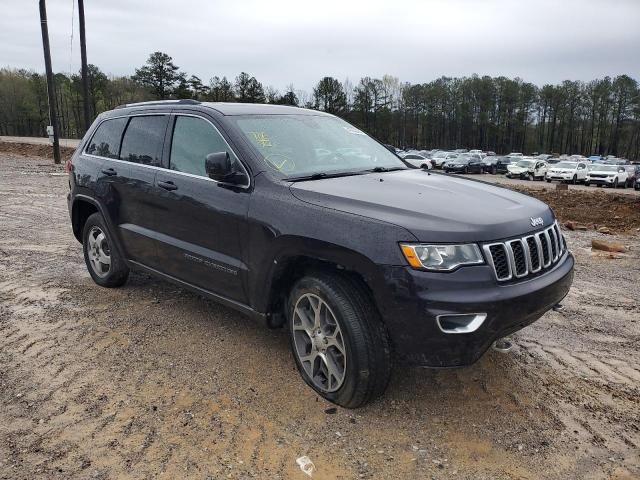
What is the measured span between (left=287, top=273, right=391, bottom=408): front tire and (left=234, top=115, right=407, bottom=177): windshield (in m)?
0.89

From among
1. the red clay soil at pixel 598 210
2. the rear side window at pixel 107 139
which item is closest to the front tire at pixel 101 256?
the rear side window at pixel 107 139

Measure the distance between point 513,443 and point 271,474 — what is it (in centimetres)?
136

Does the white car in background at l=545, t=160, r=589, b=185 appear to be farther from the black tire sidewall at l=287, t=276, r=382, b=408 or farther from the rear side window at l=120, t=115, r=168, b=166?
the black tire sidewall at l=287, t=276, r=382, b=408

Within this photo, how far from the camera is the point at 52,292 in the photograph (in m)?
5.38

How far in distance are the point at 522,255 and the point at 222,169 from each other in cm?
195

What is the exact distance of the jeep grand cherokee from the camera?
2.77 m

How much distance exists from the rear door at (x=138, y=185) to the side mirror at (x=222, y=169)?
99 centimetres

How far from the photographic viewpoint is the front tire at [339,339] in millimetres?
2961

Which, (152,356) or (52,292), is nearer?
(152,356)

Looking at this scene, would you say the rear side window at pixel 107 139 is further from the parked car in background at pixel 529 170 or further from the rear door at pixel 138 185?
the parked car in background at pixel 529 170

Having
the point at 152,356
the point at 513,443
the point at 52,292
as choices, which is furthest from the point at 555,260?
the point at 52,292

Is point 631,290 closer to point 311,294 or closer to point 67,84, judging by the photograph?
point 311,294

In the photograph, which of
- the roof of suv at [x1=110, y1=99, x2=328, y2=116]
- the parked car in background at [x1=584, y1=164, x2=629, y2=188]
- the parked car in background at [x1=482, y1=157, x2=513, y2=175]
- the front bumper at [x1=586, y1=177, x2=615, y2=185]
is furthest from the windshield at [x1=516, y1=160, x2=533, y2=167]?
the roof of suv at [x1=110, y1=99, x2=328, y2=116]

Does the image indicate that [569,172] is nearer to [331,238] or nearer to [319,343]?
[319,343]
